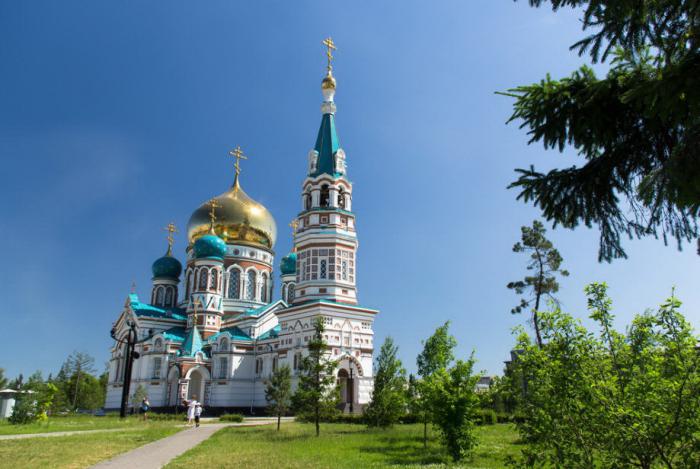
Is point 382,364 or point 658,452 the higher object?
point 382,364

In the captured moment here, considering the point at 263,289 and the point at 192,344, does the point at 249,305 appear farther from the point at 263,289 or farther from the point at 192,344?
the point at 192,344

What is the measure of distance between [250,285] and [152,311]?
27.1 ft

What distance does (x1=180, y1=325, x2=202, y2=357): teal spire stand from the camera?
3894cm

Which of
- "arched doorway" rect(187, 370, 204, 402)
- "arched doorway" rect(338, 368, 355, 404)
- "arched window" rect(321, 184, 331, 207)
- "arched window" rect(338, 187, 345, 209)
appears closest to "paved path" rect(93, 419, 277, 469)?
"arched doorway" rect(338, 368, 355, 404)

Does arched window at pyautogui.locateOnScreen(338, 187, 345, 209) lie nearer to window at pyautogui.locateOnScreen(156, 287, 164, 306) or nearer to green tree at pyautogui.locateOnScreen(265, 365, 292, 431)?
green tree at pyautogui.locateOnScreen(265, 365, 292, 431)

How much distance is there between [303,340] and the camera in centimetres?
3403

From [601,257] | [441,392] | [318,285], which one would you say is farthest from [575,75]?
[318,285]

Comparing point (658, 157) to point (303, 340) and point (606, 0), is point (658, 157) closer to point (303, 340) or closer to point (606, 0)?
point (606, 0)

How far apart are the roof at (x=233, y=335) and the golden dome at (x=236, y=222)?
8.72 meters

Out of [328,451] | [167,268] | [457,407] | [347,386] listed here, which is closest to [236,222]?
[167,268]

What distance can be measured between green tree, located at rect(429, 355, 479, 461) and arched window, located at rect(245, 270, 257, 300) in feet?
115

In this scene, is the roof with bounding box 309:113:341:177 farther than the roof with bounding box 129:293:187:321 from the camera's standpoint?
No

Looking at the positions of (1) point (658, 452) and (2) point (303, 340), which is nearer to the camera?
(1) point (658, 452)

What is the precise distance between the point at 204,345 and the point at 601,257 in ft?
124
